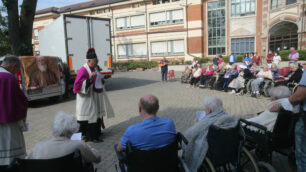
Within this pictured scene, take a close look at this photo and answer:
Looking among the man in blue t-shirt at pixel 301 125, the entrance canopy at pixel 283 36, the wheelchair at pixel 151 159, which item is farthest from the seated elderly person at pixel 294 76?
the entrance canopy at pixel 283 36

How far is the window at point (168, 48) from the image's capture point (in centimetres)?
3120

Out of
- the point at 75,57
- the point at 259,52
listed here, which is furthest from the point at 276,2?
the point at 75,57

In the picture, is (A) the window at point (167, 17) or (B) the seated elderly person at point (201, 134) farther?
(A) the window at point (167, 17)

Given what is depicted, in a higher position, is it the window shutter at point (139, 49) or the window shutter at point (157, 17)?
the window shutter at point (157, 17)

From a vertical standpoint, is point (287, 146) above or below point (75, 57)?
below

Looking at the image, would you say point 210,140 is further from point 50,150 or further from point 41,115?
point 41,115

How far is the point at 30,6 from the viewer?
1187 cm

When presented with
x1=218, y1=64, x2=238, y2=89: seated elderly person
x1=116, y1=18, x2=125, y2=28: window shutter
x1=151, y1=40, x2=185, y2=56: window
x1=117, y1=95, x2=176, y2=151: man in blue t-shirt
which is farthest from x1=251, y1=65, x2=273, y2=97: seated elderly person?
x1=116, y1=18, x2=125, y2=28: window shutter

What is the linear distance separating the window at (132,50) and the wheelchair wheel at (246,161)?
31.1 meters

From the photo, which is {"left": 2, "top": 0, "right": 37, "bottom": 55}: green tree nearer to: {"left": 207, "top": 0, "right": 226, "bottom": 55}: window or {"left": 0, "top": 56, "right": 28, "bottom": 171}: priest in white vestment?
{"left": 0, "top": 56, "right": 28, "bottom": 171}: priest in white vestment

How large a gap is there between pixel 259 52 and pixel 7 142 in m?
28.9

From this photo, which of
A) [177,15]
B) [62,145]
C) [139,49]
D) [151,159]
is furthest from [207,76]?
[139,49]

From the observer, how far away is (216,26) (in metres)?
29.8

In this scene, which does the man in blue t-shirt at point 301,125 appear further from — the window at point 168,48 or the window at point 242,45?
the window at point 168,48
